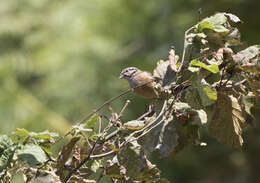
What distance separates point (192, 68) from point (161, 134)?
0.11 metres

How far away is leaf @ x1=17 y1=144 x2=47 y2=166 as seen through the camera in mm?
689

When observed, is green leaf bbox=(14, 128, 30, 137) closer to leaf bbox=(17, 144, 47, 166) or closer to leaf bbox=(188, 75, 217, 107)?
leaf bbox=(17, 144, 47, 166)

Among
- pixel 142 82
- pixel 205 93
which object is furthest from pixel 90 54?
pixel 205 93

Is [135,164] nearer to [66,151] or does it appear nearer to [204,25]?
[66,151]

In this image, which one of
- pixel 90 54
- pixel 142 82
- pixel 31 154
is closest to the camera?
pixel 31 154

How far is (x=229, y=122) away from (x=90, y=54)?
110 inches

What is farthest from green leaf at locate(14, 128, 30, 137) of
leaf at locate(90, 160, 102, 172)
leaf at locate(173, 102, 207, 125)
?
leaf at locate(173, 102, 207, 125)

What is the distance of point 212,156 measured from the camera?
4066mm

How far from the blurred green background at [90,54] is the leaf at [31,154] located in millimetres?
2378

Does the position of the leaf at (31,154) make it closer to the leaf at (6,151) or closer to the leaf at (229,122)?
the leaf at (6,151)

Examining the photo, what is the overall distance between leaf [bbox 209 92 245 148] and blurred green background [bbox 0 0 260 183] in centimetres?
230

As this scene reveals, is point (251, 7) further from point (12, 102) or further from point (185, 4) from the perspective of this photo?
point (12, 102)

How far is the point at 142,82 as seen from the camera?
32.7 inches

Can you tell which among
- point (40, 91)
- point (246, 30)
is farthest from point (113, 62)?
point (246, 30)
